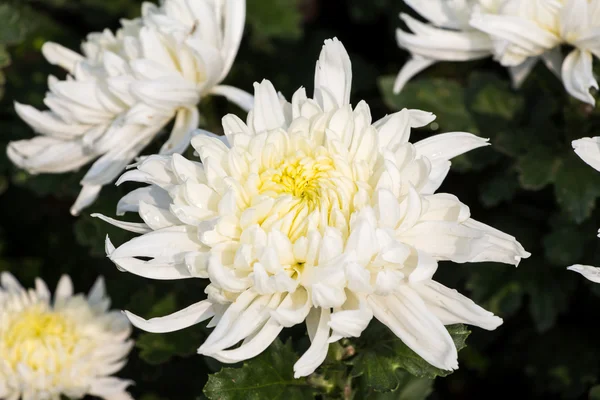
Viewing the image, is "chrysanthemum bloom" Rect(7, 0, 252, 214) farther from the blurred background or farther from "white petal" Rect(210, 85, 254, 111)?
the blurred background

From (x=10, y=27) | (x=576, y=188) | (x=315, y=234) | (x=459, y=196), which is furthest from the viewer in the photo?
(x=459, y=196)

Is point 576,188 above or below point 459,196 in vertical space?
above

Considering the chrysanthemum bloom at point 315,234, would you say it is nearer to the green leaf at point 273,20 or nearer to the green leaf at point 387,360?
the green leaf at point 387,360

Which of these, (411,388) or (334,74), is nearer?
(334,74)

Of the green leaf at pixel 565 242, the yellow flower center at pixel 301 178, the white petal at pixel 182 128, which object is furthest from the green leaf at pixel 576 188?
the white petal at pixel 182 128

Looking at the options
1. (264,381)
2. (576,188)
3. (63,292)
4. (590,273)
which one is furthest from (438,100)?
(63,292)

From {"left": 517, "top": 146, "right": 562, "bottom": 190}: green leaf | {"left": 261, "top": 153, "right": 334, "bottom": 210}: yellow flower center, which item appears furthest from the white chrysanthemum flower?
{"left": 261, "top": 153, "right": 334, "bottom": 210}: yellow flower center

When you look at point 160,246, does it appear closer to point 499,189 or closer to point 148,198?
point 148,198

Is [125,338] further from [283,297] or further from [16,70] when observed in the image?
[16,70]
